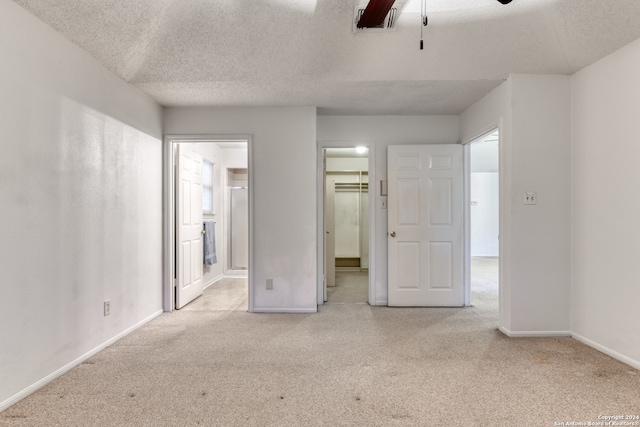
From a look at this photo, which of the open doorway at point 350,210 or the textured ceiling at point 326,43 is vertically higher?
the textured ceiling at point 326,43

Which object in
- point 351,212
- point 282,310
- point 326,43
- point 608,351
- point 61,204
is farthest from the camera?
point 351,212

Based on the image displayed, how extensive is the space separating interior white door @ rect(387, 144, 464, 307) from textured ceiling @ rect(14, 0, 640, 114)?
90 centimetres

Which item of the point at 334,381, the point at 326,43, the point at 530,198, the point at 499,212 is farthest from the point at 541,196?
the point at 334,381

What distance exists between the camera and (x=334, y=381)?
221cm

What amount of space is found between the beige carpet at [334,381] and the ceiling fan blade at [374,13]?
2.46m

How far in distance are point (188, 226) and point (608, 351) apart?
4288 millimetres

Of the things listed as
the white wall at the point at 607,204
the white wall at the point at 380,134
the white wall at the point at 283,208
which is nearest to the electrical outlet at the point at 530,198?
the white wall at the point at 607,204

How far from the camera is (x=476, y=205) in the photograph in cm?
947

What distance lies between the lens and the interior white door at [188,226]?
3.95m

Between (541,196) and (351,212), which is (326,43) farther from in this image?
(351,212)

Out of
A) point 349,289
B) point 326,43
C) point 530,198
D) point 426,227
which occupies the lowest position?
point 349,289

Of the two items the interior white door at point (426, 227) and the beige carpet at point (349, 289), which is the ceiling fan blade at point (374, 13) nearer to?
the interior white door at point (426, 227)

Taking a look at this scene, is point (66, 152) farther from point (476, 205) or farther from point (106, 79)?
point (476, 205)

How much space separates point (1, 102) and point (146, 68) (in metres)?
1.23
